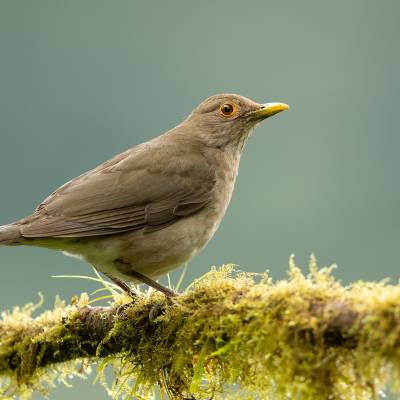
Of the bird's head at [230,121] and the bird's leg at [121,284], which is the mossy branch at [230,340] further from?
the bird's head at [230,121]

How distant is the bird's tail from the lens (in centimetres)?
619

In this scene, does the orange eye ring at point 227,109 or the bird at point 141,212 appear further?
the orange eye ring at point 227,109

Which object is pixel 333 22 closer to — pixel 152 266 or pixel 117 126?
pixel 117 126

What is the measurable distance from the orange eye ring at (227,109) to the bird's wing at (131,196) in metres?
0.83

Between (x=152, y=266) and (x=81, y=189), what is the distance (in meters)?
1.12

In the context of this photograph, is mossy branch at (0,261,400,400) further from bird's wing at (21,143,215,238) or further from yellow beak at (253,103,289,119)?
yellow beak at (253,103,289,119)

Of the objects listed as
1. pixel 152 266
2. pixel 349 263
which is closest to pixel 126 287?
pixel 152 266

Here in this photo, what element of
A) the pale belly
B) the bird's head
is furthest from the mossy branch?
the bird's head

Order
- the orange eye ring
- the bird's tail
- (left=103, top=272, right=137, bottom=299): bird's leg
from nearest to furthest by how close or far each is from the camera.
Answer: the bird's tail < (left=103, top=272, right=137, bottom=299): bird's leg < the orange eye ring

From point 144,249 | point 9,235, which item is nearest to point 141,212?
point 144,249

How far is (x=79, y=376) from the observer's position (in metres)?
5.82

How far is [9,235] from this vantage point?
6207 mm

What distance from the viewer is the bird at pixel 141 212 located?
6.27 meters

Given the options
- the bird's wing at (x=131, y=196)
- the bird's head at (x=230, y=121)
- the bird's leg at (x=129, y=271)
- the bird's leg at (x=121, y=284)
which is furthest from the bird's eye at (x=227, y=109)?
the bird's leg at (x=129, y=271)
